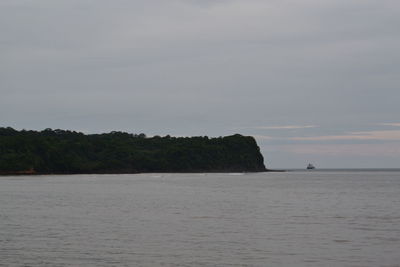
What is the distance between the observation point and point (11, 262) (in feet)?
84.4

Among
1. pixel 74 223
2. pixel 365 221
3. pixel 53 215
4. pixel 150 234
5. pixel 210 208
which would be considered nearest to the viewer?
pixel 150 234

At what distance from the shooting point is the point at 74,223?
4150cm

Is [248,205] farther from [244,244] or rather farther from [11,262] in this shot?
[11,262]

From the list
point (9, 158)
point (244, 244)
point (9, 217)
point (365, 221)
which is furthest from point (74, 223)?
point (9, 158)

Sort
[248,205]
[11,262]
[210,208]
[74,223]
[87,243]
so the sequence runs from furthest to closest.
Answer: [248,205], [210,208], [74,223], [87,243], [11,262]

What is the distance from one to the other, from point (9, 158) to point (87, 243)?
166161 millimetres

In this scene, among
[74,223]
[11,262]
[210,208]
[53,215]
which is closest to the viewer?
[11,262]

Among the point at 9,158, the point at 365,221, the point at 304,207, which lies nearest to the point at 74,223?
the point at 365,221

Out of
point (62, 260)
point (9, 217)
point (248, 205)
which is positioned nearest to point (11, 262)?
point (62, 260)

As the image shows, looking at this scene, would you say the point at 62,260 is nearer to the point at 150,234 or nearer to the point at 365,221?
the point at 150,234

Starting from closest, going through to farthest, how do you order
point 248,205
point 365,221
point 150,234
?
point 150,234 < point 365,221 < point 248,205

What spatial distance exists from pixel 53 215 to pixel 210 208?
50.2ft

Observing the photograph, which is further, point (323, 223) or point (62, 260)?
point (323, 223)

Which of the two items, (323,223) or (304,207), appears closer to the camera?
(323,223)
